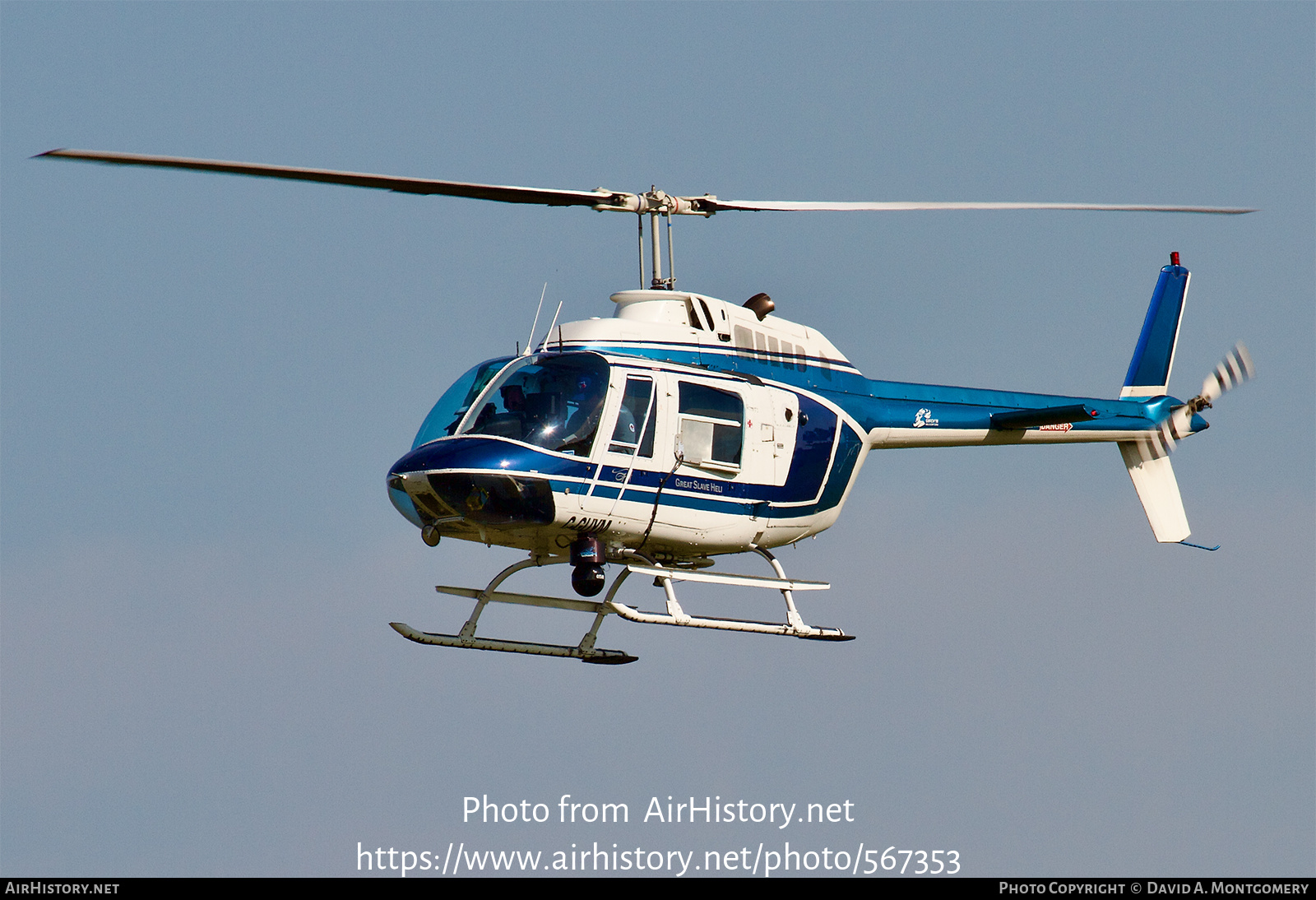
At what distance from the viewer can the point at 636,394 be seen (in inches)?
652

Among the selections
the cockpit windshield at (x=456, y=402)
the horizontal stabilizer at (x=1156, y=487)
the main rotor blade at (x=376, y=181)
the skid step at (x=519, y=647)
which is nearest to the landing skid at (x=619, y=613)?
the skid step at (x=519, y=647)

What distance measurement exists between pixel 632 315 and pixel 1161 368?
804 centimetres

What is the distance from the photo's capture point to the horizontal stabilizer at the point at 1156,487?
22.0 m

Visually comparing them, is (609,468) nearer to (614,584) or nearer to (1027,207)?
(614,584)

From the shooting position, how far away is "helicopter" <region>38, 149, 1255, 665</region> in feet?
52.3

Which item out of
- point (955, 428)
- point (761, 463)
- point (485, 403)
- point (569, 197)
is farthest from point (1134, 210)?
point (485, 403)

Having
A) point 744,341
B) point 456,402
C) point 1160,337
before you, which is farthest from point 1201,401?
point 456,402

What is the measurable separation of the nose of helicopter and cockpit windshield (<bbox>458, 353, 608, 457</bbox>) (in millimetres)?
260

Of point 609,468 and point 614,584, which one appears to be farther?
point 614,584

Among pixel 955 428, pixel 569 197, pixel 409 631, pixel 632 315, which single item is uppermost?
pixel 569 197

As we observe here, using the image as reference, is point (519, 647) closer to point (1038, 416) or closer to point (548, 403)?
point (548, 403)

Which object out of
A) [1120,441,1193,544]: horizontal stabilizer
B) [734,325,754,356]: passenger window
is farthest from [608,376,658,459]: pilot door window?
[1120,441,1193,544]: horizontal stabilizer

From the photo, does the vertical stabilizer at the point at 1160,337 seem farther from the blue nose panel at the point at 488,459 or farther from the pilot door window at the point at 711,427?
the blue nose panel at the point at 488,459

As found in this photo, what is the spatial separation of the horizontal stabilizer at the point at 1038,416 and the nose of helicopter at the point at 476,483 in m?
6.32
